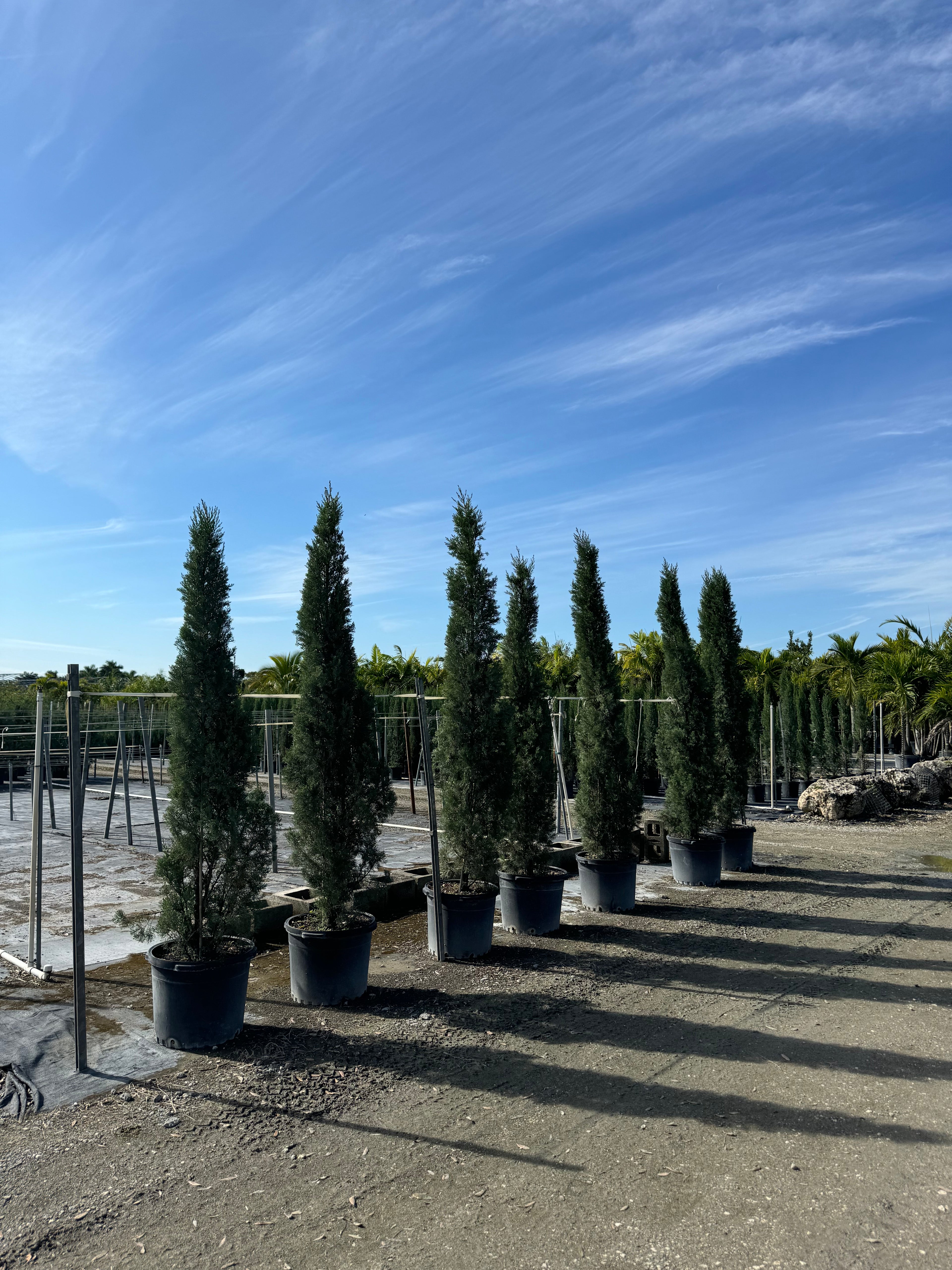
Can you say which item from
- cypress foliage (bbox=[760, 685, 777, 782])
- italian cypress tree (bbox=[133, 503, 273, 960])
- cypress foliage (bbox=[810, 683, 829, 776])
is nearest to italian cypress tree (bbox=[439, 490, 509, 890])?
italian cypress tree (bbox=[133, 503, 273, 960])

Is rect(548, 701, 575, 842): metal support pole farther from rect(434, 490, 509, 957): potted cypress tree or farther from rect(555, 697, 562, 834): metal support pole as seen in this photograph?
rect(434, 490, 509, 957): potted cypress tree

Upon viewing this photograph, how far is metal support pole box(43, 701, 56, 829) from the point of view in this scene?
7.98m

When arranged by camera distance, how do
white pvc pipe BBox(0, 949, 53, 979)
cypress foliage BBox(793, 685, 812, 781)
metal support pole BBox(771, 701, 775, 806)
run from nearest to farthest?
white pvc pipe BBox(0, 949, 53, 979)
metal support pole BBox(771, 701, 775, 806)
cypress foliage BBox(793, 685, 812, 781)

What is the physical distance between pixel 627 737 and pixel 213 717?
17.6 ft

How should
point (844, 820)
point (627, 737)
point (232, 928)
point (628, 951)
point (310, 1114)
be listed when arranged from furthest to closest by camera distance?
point (844, 820) < point (627, 737) < point (628, 951) < point (232, 928) < point (310, 1114)

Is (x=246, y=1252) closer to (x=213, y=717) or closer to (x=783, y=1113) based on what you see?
(x=783, y=1113)

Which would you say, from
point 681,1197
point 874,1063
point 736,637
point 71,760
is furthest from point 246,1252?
point 736,637

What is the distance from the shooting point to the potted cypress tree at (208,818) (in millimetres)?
5195

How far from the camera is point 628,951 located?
24.4ft

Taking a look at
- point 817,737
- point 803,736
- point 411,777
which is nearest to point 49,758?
point 411,777

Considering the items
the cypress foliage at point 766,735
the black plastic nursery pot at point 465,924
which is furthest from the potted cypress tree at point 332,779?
the cypress foliage at point 766,735

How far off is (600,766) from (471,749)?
2.15 meters

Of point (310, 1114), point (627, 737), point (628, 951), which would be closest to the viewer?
point (310, 1114)

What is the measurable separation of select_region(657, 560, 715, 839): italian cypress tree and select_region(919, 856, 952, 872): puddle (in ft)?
11.5
